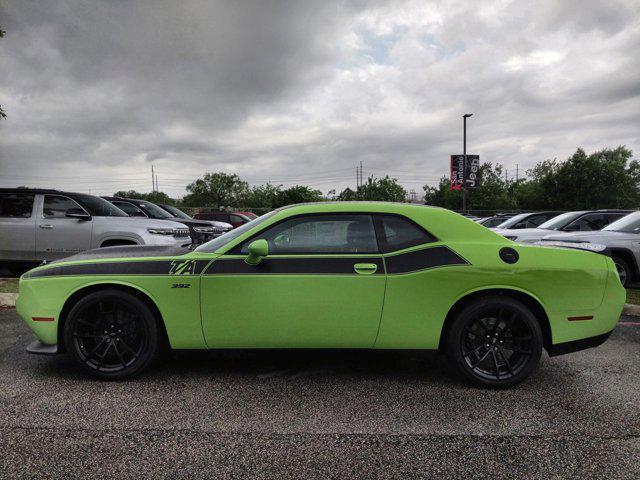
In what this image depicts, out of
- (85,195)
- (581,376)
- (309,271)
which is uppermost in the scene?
(85,195)

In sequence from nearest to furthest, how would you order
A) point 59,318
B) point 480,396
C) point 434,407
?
point 434,407, point 480,396, point 59,318

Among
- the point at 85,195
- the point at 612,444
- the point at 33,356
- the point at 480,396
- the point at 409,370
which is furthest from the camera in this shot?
the point at 85,195

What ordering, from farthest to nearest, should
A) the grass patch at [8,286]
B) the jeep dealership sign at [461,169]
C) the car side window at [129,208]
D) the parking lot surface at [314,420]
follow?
the jeep dealership sign at [461,169]
the car side window at [129,208]
the grass patch at [8,286]
the parking lot surface at [314,420]

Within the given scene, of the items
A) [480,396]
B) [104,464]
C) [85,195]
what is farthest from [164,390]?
[85,195]

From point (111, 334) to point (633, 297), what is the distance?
23.9ft

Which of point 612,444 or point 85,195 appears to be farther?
point 85,195

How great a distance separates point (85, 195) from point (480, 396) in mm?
7646

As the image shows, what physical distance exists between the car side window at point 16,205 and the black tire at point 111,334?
5451 millimetres

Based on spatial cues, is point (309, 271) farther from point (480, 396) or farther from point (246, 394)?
point (480, 396)

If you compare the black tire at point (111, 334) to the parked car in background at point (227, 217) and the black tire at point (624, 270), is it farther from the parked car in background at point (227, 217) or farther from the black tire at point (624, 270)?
the parked car in background at point (227, 217)

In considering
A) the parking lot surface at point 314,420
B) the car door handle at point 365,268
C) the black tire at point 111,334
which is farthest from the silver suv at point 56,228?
the car door handle at point 365,268

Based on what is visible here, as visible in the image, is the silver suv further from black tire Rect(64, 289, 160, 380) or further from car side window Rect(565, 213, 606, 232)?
car side window Rect(565, 213, 606, 232)

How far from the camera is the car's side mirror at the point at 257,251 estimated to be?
123 inches

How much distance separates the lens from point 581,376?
351 cm
